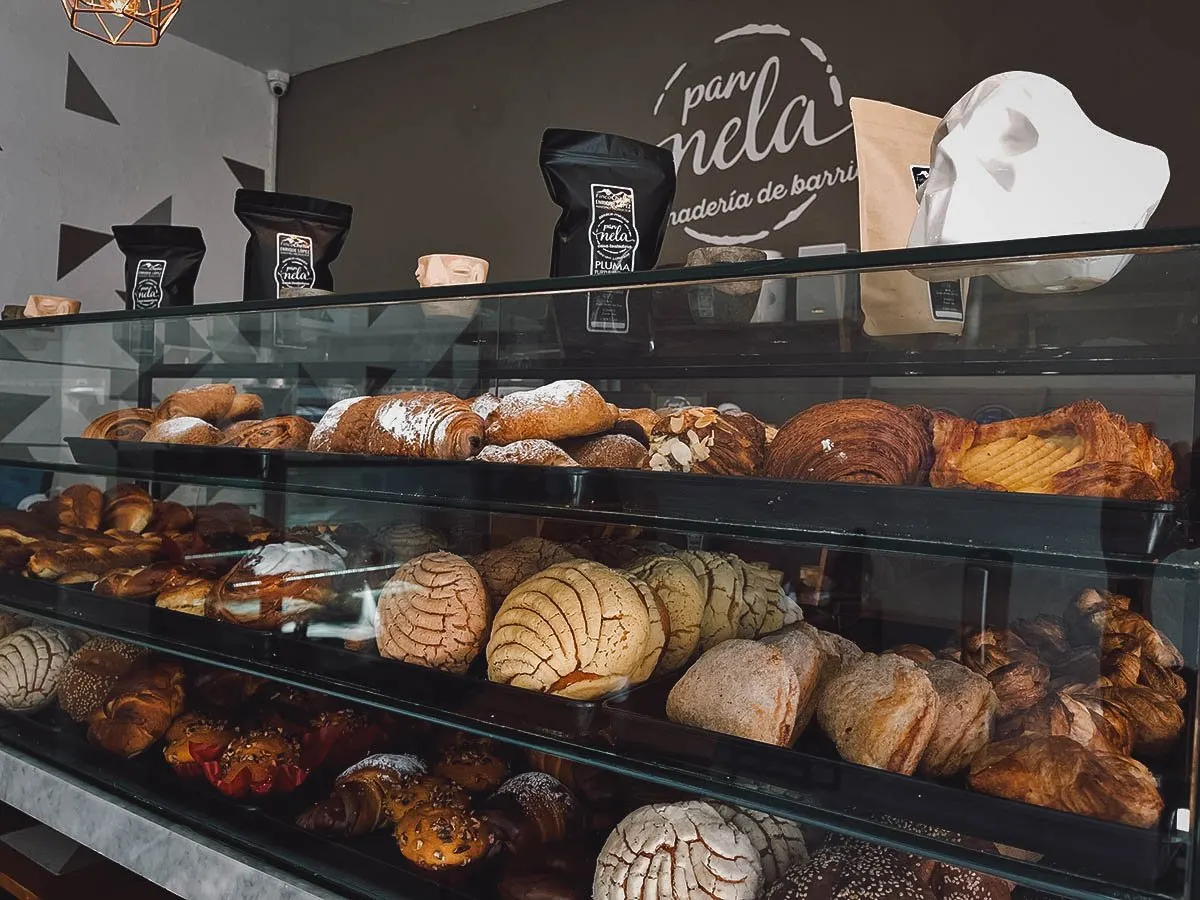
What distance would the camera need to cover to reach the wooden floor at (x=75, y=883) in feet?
4.40

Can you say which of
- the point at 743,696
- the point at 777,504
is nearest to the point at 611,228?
the point at 777,504

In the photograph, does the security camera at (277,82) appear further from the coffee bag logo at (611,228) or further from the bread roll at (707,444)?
the bread roll at (707,444)

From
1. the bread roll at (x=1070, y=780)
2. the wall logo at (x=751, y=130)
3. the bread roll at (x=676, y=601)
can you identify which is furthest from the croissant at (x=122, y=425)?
the wall logo at (x=751, y=130)

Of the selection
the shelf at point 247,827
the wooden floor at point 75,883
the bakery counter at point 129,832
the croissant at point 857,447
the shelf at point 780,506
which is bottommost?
the wooden floor at point 75,883

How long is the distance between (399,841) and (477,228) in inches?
111

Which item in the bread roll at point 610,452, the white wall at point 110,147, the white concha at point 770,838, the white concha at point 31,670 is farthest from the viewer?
the white wall at point 110,147

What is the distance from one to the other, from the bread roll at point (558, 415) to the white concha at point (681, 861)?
1.36 ft

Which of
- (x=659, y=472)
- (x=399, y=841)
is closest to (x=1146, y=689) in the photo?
(x=659, y=472)

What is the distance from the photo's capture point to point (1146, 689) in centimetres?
76

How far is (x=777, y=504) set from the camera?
845 millimetres

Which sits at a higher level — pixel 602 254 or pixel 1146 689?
pixel 602 254

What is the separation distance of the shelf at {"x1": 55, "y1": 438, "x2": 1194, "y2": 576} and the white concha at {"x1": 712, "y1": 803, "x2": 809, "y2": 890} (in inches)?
11.5

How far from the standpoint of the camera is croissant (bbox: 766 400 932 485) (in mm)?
828

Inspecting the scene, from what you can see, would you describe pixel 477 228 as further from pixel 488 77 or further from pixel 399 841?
pixel 399 841
